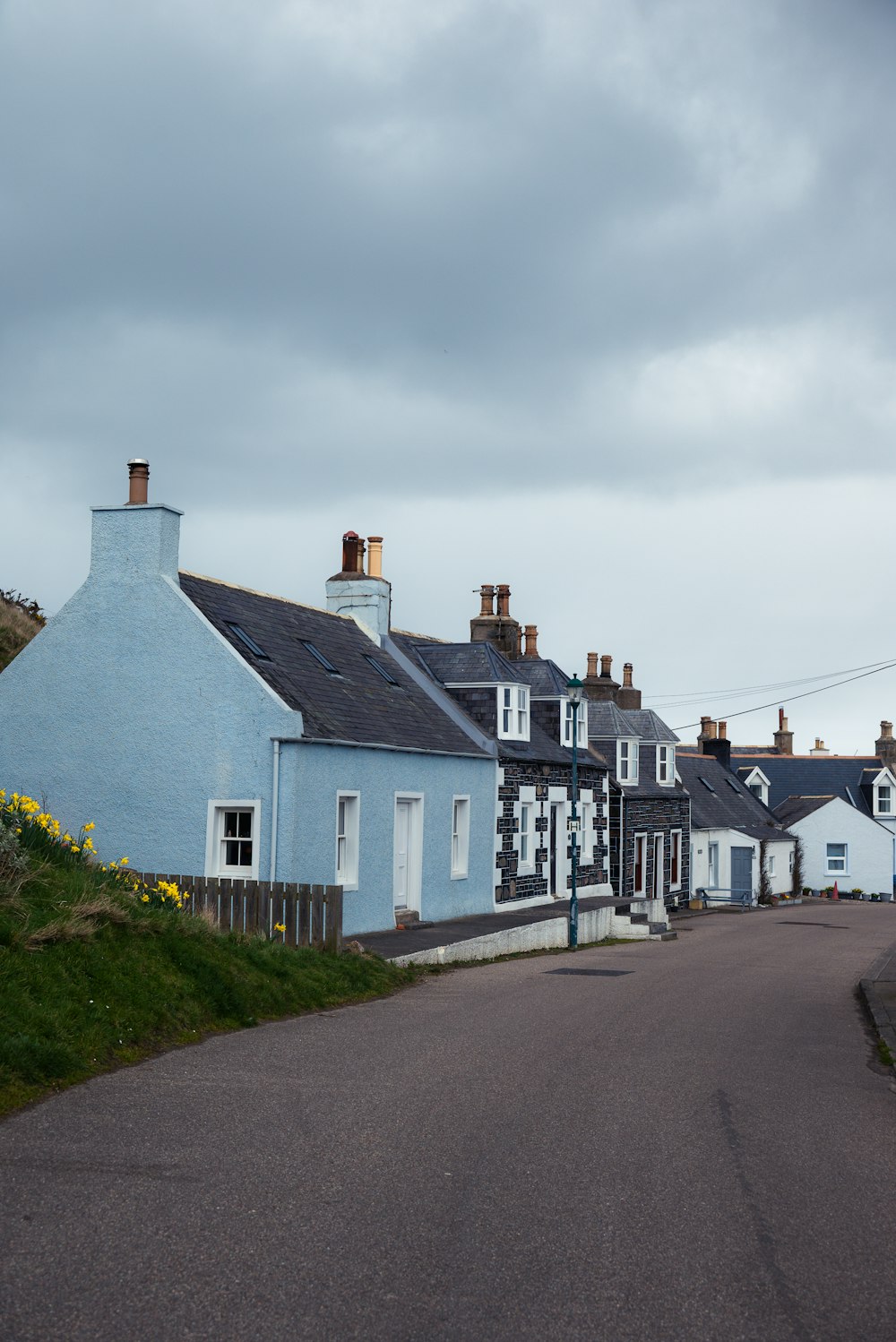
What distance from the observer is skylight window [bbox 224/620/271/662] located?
23422 mm

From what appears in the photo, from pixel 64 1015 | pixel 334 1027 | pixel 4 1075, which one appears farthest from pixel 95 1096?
pixel 334 1027

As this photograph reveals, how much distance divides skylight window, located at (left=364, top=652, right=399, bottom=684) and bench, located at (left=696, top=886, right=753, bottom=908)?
1073 inches

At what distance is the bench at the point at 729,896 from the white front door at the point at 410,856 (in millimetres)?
28728

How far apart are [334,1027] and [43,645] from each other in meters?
13.0

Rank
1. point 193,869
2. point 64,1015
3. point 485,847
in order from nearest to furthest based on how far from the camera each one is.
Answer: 1. point 64,1015
2. point 193,869
3. point 485,847

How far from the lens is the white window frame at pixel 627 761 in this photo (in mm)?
43688

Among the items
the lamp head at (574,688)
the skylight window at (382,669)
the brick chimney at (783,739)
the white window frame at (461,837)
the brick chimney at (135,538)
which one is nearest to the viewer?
the brick chimney at (135,538)

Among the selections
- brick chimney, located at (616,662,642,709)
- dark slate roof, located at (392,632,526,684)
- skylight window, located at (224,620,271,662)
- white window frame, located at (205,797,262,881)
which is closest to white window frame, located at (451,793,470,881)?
dark slate roof, located at (392,632,526,684)

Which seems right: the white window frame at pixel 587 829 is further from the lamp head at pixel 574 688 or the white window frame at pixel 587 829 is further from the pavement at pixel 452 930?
the lamp head at pixel 574 688

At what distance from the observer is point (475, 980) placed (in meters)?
19.3

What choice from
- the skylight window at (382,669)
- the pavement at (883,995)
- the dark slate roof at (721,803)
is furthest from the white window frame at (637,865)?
the skylight window at (382,669)

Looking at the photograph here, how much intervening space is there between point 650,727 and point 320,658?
24401 millimetres

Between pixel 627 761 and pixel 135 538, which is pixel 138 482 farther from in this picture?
pixel 627 761

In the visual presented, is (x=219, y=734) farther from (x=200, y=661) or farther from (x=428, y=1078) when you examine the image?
(x=428, y=1078)
